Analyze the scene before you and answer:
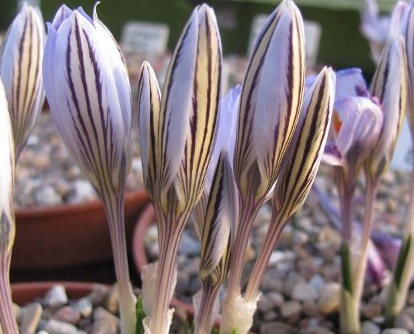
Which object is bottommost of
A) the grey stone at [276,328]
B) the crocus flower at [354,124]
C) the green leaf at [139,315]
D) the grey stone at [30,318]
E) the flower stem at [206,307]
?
the grey stone at [276,328]

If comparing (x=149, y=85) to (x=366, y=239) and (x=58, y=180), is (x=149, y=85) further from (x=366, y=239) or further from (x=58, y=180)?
(x=58, y=180)

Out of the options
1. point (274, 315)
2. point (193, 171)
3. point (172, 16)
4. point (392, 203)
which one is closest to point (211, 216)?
point (193, 171)

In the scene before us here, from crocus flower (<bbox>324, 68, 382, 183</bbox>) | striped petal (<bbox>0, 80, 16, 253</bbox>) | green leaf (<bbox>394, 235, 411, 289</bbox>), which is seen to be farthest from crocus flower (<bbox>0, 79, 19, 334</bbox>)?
green leaf (<bbox>394, 235, 411, 289</bbox>)

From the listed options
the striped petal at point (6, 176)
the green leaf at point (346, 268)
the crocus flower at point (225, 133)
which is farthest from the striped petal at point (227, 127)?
the green leaf at point (346, 268)

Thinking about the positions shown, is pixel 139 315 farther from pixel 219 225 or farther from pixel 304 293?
pixel 304 293

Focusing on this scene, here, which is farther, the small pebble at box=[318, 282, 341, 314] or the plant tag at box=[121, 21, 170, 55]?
the plant tag at box=[121, 21, 170, 55]

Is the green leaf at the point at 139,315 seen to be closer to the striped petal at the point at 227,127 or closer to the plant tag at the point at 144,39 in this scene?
the striped petal at the point at 227,127

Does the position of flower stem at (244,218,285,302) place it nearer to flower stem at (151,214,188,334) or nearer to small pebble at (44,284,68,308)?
flower stem at (151,214,188,334)
